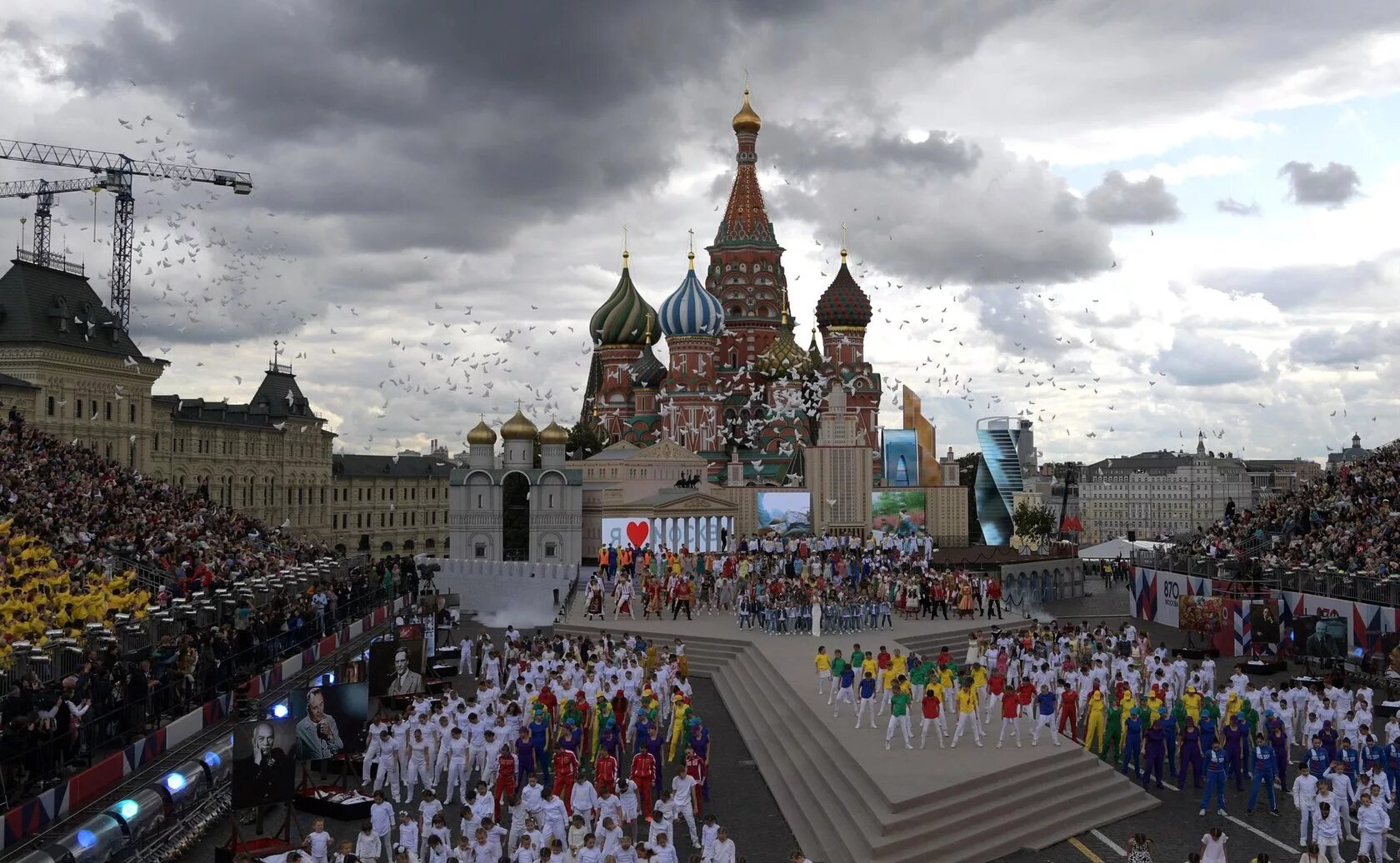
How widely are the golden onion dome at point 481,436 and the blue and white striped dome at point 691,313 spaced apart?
14.6 meters

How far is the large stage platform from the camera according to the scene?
1548 cm

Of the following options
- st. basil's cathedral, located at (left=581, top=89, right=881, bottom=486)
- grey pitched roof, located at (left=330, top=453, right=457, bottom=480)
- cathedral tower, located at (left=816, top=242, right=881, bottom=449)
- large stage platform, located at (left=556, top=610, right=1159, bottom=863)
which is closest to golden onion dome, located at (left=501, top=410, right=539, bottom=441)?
st. basil's cathedral, located at (left=581, top=89, right=881, bottom=486)

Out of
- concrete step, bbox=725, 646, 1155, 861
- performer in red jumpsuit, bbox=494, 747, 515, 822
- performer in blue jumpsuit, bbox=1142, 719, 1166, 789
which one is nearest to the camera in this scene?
concrete step, bbox=725, 646, 1155, 861

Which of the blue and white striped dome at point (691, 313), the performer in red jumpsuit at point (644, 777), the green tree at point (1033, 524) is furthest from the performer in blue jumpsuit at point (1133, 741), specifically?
the green tree at point (1033, 524)

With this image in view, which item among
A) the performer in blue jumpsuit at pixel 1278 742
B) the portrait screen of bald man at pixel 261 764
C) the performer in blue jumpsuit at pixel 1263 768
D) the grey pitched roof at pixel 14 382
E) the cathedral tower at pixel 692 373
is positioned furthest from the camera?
the cathedral tower at pixel 692 373

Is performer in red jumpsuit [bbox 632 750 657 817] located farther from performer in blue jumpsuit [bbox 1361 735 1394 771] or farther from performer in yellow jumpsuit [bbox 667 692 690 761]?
performer in blue jumpsuit [bbox 1361 735 1394 771]

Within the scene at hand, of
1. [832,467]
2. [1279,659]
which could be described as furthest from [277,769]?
[832,467]

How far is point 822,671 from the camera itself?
2256cm

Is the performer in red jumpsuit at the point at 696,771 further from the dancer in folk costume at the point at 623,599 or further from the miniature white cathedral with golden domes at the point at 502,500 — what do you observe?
the miniature white cathedral with golden domes at the point at 502,500

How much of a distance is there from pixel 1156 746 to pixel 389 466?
78618mm

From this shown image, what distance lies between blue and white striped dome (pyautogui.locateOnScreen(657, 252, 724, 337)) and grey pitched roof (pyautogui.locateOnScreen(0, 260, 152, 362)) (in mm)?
24862

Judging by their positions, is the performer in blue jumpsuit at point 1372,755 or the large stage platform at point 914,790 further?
the performer in blue jumpsuit at point 1372,755

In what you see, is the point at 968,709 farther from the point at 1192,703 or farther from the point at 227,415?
the point at 227,415

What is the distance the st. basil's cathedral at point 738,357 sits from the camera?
5838 cm
